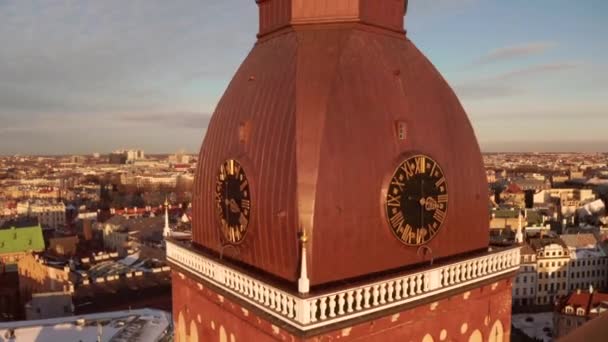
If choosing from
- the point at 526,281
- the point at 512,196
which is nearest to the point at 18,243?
the point at 526,281

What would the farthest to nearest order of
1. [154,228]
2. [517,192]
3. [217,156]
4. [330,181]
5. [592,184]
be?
1. [592,184]
2. [517,192]
3. [154,228]
4. [217,156]
5. [330,181]

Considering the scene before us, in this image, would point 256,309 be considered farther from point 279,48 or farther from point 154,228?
point 154,228

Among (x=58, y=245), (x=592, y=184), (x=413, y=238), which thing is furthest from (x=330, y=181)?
(x=592, y=184)

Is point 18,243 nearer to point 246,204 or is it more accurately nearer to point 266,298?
point 246,204

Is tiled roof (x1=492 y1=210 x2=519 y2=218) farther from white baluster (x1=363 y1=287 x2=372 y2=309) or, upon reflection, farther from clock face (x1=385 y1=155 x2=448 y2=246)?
white baluster (x1=363 y1=287 x2=372 y2=309)

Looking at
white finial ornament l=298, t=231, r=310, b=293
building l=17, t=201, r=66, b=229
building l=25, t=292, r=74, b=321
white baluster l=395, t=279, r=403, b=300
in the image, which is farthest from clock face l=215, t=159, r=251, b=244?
building l=17, t=201, r=66, b=229

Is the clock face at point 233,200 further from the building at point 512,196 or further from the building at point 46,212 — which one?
the building at point 512,196

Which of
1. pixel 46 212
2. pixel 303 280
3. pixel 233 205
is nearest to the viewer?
pixel 303 280
